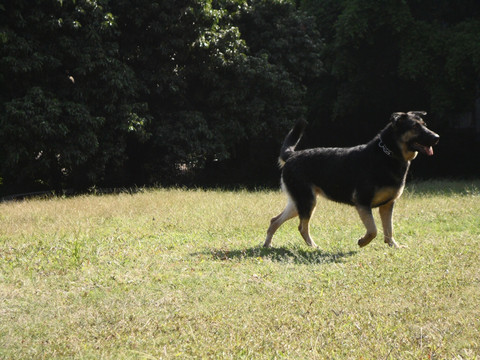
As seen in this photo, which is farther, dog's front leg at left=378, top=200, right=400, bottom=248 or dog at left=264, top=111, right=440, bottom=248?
dog's front leg at left=378, top=200, right=400, bottom=248

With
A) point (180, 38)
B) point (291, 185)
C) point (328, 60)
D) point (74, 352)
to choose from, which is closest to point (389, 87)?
point (328, 60)

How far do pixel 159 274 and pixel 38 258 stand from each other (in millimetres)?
2259

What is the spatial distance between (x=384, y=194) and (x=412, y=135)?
0.90 metres

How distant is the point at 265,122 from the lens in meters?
21.5

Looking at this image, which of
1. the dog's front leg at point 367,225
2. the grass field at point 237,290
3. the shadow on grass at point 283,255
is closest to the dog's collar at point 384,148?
the dog's front leg at point 367,225

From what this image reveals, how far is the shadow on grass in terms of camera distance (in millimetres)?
7352

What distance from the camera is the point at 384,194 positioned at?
7754 mm

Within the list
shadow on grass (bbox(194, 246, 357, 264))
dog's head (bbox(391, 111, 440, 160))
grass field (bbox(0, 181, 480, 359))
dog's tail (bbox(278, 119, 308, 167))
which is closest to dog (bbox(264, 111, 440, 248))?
dog's head (bbox(391, 111, 440, 160))

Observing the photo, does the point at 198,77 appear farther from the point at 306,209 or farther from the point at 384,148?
the point at 384,148

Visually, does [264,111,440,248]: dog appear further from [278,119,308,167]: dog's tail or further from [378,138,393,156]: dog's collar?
[278,119,308,167]: dog's tail

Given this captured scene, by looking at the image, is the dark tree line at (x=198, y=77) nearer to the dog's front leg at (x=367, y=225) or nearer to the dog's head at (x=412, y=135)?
the dog's front leg at (x=367, y=225)

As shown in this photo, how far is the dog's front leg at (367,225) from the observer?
7.59m

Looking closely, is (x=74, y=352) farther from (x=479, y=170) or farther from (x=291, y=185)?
(x=479, y=170)

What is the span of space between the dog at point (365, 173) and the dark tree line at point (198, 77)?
997 centimetres
